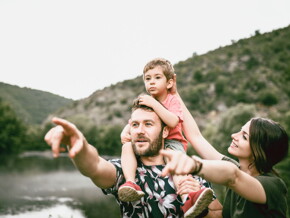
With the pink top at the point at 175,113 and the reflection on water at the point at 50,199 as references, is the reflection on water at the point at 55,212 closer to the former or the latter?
the reflection on water at the point at 50,199

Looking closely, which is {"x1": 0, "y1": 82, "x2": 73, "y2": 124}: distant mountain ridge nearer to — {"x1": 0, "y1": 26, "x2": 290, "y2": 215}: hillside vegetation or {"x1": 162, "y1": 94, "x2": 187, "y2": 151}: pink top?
{"x1": 0, "y1": 26, "x2": 290, "y2": 215}: hillside vegetation

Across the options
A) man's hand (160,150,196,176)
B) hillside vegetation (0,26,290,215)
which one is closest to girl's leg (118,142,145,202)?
man's hand (160,150,196,176)

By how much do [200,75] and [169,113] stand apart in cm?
6623

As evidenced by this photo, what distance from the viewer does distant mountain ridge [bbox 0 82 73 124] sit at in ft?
319

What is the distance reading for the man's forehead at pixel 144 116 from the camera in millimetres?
2787

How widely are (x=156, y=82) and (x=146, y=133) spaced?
0.71 m

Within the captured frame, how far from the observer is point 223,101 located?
5616 cm

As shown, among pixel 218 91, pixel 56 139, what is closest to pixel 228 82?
pixel 218 91

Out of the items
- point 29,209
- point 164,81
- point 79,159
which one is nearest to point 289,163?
point 164,81

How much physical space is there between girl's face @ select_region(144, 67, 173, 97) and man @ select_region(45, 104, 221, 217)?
0.39 metres

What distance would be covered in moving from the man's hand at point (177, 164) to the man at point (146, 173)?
717 millimetres

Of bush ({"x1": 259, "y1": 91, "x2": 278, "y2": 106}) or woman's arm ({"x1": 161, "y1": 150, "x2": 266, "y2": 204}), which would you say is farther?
bush ({"x1": 259, "y1": 91, "x2": 278, "y2": 106})

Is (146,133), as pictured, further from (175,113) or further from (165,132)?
(175,113)

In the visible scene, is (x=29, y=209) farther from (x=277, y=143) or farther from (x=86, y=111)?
(x=86, y=111)
